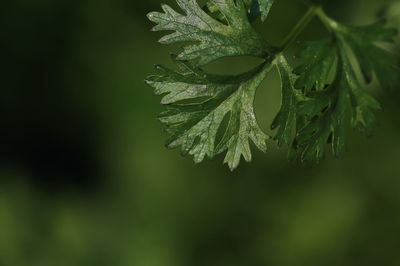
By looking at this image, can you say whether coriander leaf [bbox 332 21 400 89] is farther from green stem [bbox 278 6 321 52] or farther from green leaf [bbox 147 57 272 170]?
green leaf [bbox 147 57 272 170]

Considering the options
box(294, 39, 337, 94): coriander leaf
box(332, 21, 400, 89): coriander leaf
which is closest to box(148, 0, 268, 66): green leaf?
box(294, 39, 337, 94): coriander leaf

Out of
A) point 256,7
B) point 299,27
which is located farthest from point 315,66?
point 256,7

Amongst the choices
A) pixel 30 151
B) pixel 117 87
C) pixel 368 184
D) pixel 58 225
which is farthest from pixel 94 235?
pixel 368 184

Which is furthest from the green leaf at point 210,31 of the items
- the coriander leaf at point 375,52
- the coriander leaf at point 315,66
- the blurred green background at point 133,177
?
the blurred green background at point 133,177

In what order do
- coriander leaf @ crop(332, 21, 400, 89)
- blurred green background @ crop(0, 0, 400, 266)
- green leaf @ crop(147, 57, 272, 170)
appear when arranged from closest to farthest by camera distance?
coriander leaf @ crop(332, 21, 400, 89), green leaf @ crop(147, 57, 272, 170), blurred green background @ crop(0, 0, 400, 266)

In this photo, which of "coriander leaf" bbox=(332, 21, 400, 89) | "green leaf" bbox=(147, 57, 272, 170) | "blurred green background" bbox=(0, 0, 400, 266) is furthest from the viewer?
"blurred green background" bbox=(0, 0, 400, 266)

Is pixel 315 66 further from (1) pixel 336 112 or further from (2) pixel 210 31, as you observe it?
(2) pixel 210 31

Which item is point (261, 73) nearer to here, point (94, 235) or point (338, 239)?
point (338, 239)
